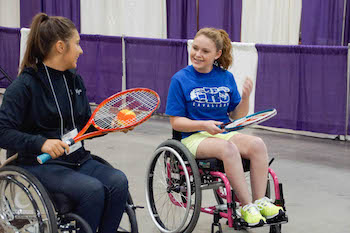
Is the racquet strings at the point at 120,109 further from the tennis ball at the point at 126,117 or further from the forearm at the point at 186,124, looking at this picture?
the forearm at the point at 186,124

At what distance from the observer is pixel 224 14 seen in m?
7.18

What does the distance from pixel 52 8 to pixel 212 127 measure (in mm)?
7084

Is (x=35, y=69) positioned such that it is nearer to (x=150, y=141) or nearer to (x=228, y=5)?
(x=150, y=141)

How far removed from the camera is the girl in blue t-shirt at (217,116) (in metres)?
2.81

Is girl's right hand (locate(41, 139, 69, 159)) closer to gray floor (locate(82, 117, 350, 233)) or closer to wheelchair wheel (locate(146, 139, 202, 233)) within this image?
wheelchair wheel (locate(146, 139, 202, 233))

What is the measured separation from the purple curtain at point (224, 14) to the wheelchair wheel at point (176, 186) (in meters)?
4.05

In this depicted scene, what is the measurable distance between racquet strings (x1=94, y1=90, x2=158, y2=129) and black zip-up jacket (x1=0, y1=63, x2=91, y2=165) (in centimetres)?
9

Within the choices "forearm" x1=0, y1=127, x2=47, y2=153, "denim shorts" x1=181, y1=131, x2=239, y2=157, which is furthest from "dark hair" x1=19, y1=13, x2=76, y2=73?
"denim shorts" x1=181, y1=131, x2=239, y2=157

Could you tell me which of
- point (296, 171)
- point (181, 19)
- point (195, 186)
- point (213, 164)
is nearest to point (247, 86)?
point (213, 164)

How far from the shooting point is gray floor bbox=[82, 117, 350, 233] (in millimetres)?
3352

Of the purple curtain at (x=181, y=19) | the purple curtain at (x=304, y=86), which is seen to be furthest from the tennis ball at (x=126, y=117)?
the purple curtain at (x=181, y=19)

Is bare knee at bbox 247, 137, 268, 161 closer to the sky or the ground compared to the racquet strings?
closer to the ground

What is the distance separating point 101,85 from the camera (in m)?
7.12

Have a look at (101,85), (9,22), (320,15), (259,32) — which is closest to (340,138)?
(320,15)
